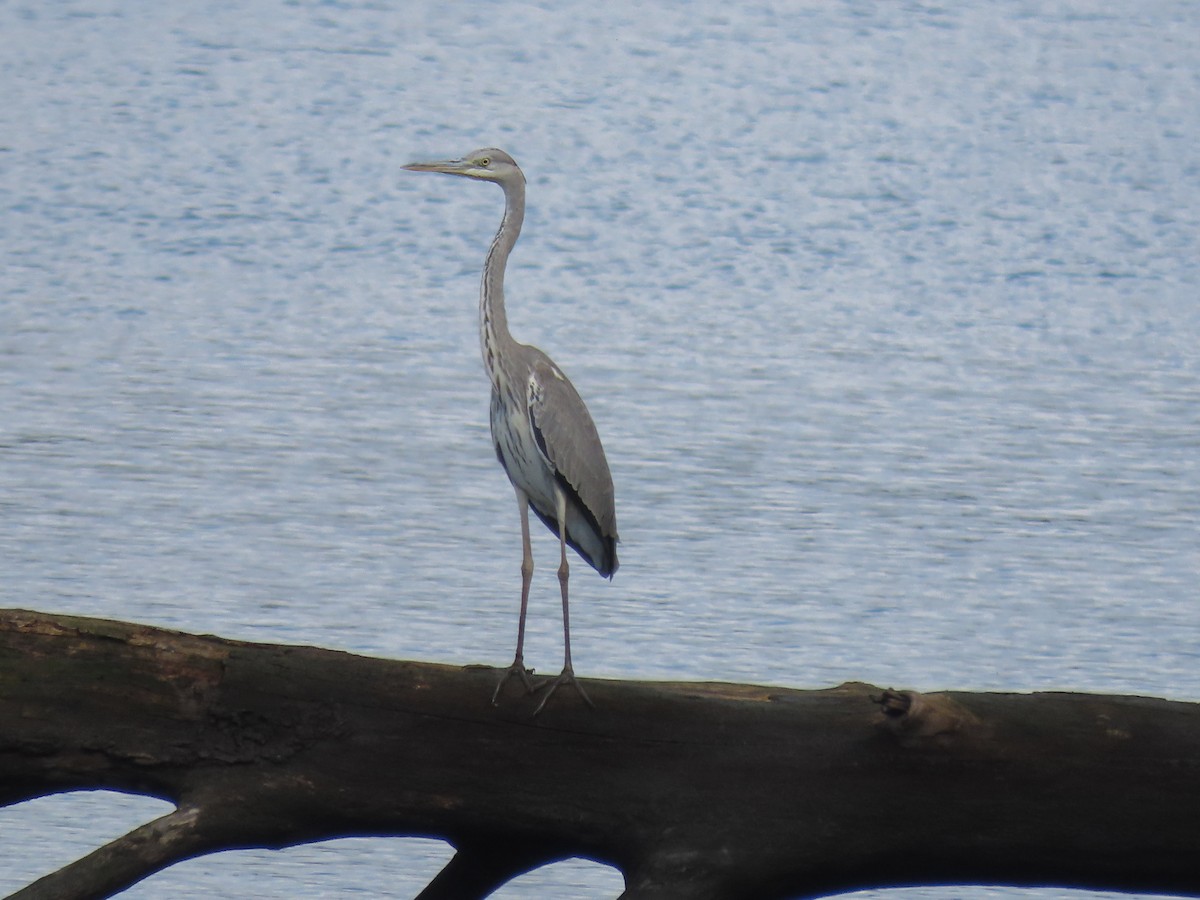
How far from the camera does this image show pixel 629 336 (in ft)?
20.7

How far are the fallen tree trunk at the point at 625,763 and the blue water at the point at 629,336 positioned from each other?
2.98 feet

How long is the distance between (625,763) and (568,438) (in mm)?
585

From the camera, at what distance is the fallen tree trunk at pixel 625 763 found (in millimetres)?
2172

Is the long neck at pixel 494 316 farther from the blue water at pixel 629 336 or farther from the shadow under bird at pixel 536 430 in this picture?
the blue water at pixel 629 336

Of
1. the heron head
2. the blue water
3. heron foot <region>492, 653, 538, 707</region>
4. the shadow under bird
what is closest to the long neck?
the shadow under bird

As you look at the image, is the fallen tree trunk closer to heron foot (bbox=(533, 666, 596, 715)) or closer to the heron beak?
heron foot (bbox=(533, 666, 596, 715))

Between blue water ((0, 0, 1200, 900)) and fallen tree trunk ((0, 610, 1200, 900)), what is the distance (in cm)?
91

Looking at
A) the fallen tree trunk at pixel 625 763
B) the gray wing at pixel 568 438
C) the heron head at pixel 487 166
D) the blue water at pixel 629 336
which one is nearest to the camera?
the fallen tree trunk at pixel 625 763

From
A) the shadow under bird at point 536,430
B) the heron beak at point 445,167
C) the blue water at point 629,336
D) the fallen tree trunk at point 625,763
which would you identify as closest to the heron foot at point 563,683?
the fallen tree trunk at point 625,763

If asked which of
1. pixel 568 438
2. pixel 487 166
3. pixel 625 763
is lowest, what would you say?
pixel 625 763

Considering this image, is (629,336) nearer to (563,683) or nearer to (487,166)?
(487,166)

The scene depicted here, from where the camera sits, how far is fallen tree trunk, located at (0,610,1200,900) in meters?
2.17

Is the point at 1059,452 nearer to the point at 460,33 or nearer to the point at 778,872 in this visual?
the point at 778,872

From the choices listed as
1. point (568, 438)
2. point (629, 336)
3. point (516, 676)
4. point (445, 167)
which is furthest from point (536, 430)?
point (629, 336)
